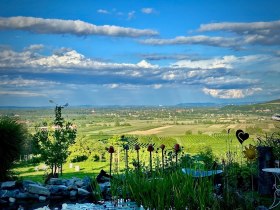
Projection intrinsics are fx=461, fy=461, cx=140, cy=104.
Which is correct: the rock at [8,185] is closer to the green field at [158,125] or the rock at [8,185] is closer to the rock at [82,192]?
the green field at [158,125]

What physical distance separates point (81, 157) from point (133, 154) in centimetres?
175

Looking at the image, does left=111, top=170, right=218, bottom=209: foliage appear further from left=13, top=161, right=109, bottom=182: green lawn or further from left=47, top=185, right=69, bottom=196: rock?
left=13, top=161, right=109, bottom=182: green lawn

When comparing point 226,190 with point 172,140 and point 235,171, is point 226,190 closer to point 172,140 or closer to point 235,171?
point 235,171

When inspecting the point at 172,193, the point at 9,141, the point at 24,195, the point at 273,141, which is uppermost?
the point at 9,141

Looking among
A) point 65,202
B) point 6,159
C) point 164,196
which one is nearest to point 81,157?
point 6,159

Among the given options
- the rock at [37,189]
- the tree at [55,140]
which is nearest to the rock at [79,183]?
the rock at [37,189]

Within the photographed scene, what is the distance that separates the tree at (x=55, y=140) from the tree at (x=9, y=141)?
167 centimetres

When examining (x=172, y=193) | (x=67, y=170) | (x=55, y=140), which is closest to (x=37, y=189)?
(x=55, y=140)

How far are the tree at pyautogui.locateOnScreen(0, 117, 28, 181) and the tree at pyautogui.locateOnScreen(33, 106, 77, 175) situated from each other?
1.67 meters

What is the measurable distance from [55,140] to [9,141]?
2116 millimetres

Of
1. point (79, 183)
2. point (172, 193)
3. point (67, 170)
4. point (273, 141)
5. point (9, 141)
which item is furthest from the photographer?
point (67, 170)

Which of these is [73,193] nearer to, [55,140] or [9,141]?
[9,141]

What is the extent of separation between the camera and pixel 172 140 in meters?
14.9

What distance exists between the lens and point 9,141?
1002cm
